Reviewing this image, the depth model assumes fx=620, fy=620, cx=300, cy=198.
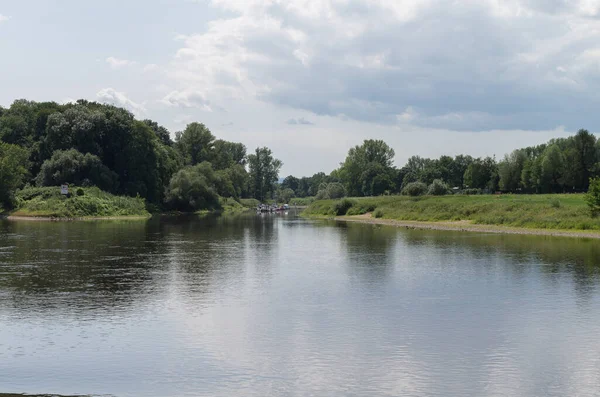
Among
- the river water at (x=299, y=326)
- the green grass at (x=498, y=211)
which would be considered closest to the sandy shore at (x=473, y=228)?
the green grass at (x=498, y=211)

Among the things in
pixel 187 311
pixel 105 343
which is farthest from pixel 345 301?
pixel 105 343

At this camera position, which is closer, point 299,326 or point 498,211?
point 299,326

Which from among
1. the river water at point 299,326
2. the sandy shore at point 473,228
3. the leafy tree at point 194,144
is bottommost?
the river water at point 299,326

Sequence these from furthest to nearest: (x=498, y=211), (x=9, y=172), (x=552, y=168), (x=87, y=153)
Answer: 1. (x=552, y=168)
2. (x=87, y=153)
3. (x=9, y=172)
4. (x=498, y=211)

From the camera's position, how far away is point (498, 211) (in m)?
80.3

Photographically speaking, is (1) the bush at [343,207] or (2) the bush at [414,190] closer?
(1) the bush at [343,207]

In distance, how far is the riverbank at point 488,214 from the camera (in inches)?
2621

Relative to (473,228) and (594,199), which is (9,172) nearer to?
(473,228)

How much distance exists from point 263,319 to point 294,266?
16642mm

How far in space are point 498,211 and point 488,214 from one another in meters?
1.31

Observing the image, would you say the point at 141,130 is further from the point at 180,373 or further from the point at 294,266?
the point at 180,373

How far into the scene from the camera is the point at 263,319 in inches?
920

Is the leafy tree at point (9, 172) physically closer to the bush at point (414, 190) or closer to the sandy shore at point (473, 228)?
the sandy shore at point (473, 228)

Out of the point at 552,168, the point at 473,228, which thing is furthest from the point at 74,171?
the point at 552,168
